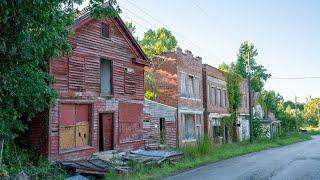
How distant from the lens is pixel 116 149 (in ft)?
79.5

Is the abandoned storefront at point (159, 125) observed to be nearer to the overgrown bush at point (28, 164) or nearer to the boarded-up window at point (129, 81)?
the boarded-up window at point (129, 81)

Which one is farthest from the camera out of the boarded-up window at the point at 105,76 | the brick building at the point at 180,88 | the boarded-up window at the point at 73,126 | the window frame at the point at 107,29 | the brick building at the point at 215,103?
the brick building at the point at 215,103

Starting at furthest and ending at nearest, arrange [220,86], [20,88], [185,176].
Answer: [220,86] → [185,176] → [20,88]

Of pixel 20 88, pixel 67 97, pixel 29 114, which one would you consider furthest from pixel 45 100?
pixel 67 97

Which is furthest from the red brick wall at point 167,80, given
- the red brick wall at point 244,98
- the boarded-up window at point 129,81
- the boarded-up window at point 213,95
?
the red brick wall at point 244,98

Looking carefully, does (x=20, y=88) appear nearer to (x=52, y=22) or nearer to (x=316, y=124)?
(x=52, y=22)

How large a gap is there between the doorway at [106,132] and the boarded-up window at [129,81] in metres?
2.15

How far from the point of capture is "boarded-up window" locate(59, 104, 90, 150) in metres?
20.6

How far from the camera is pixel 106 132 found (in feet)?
78.5

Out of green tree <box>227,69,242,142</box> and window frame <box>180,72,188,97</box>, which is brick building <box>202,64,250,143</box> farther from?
window frame <box>180,72,188,97</box>

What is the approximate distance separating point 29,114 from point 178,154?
33.3 feet

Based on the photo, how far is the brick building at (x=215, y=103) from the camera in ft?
131

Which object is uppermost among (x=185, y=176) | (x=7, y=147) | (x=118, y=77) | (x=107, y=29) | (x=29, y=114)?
(x=107, y=29)

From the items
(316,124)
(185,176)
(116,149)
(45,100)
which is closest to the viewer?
(45,100)
